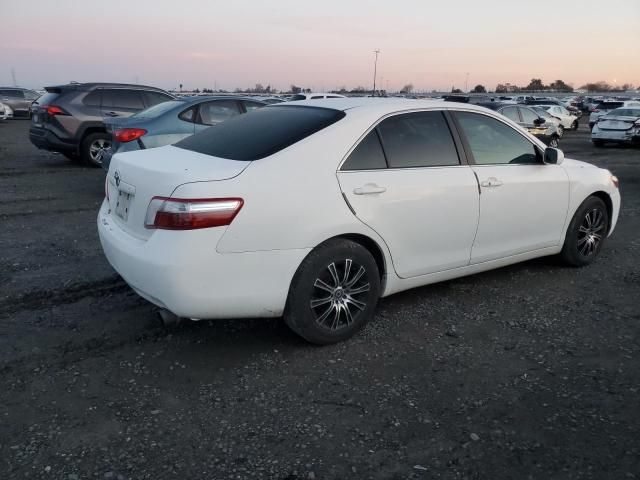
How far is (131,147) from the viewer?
7914mm

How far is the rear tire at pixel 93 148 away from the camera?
450 inches

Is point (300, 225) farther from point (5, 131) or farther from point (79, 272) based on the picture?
point (5, 131)

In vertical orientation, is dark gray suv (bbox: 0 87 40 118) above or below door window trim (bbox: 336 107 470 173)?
below

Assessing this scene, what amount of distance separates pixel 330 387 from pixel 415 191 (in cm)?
152

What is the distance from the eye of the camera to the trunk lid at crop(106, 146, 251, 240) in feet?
10.6

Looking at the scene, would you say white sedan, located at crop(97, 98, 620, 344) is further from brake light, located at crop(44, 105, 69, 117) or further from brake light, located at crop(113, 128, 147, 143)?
brake light, located at crop(44, 105, 69, 117)

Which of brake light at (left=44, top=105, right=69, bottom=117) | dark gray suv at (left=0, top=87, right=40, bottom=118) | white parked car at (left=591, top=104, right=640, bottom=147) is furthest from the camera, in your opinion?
dark gray suv at (left=0, top=87, right=40, bottom=118)

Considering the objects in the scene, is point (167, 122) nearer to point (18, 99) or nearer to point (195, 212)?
point (195, 212)

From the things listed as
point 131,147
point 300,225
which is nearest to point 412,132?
point 300,225

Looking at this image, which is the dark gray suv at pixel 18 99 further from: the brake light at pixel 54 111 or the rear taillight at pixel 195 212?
the rear taillight at pixel 195 212

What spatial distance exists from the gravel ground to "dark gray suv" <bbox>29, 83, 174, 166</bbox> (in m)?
6.98

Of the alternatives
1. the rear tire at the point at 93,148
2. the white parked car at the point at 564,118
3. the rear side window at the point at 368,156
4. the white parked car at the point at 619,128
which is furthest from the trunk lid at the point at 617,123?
the rear side window at the point at 368,156

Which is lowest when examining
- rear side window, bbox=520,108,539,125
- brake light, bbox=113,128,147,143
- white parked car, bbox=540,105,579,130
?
white parked car, bbox=540,105,579,130

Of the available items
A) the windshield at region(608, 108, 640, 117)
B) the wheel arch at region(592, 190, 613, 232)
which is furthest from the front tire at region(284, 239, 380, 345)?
the windshield at region(608, 108, 640, 117)
